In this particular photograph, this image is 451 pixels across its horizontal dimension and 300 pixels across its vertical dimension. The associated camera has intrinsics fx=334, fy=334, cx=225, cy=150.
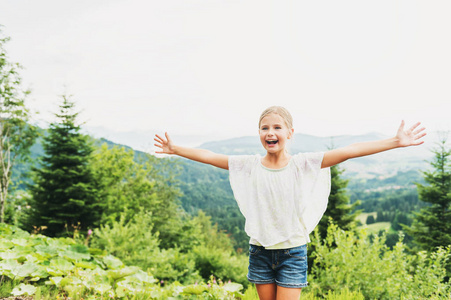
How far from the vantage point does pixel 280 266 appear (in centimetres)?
225

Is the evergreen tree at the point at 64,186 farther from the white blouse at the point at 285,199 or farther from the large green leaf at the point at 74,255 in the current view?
the white blouse at the point at 285,199

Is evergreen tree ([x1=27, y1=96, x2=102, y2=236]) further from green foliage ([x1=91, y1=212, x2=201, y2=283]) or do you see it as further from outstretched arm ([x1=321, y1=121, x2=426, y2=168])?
A: outstretched arm ([x1=321, y1=121, x2=426, y2=168])

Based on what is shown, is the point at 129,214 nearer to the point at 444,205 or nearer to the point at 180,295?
the point at 180,295

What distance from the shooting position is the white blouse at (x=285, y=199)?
229 cm

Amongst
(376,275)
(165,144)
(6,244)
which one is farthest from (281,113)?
(6,244)

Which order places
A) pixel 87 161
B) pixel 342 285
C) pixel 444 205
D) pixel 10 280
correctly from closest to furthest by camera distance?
pixel 10 280
pixel 342 285
pixel 87 161
pixel 444 205

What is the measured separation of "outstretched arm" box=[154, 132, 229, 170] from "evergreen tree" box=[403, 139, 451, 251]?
45.9 feet

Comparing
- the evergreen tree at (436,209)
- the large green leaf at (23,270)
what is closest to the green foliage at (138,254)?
the large green leaf at (23,270)

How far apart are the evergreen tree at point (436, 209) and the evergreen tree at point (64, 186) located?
12.9m

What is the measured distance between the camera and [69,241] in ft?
17.3

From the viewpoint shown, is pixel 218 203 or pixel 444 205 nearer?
pixel 444 205

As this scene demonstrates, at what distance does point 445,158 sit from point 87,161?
15186 mm

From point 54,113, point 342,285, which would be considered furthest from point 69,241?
point 54,113

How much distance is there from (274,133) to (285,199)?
0.46 meters
